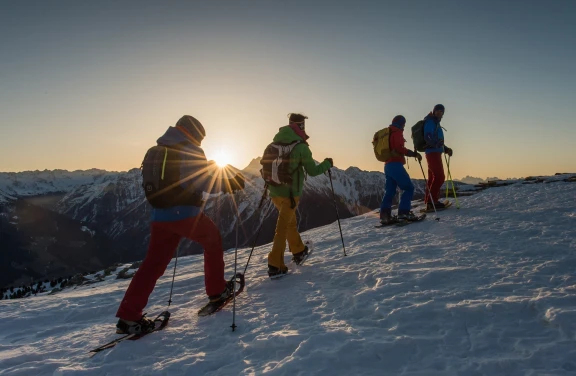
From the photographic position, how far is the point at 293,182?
759cm

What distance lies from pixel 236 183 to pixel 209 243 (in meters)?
1.26

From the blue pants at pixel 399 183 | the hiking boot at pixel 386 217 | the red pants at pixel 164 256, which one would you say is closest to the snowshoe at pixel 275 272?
the red pants at pixel 164 256

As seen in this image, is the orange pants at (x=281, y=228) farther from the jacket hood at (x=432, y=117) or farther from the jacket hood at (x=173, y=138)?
the jacket hood at (x=432, y=117)

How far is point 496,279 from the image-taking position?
5.52 meters

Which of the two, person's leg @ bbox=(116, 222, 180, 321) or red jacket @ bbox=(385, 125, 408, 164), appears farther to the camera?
red jacket @ bbox=(385, 125, 408, 164)

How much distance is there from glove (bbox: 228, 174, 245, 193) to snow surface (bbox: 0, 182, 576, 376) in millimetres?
2114

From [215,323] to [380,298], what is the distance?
104 inches

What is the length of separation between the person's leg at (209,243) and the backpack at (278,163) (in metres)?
1.99

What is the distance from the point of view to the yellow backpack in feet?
36.1

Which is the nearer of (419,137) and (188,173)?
(188,173)

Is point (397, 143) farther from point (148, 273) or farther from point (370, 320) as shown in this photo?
point (148, 273)

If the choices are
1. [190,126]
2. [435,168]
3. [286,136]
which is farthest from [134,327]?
[435,168]

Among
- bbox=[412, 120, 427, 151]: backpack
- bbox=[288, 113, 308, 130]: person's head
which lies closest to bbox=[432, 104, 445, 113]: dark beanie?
bbox=[412, 120, 427, 151]: backpack

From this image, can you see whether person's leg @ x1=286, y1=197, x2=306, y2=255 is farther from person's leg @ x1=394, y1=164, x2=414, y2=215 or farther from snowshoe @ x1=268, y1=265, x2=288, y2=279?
person's leg @ x1=394, y1=164, x2=414, y2=215
